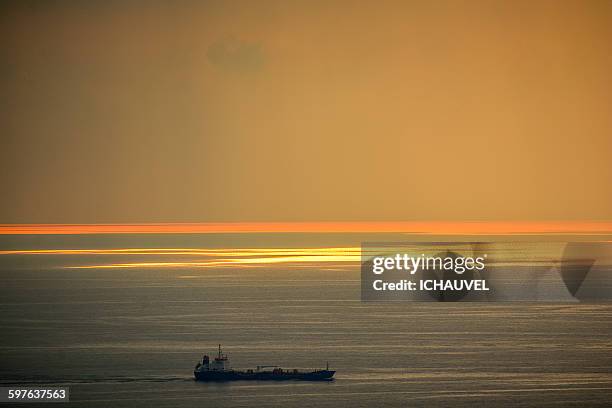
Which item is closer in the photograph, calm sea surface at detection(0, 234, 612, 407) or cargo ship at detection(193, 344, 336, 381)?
calm sea surface at detection(0, 234, 612, 407)

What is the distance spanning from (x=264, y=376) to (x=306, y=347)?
1285cm

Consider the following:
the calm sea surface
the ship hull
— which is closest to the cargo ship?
the ship hull

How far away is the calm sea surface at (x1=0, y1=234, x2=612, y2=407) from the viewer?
59281mm

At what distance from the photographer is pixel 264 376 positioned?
64062 millimetres

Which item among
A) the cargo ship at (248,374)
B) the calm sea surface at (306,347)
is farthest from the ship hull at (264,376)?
the calm sea surface at (306,347)

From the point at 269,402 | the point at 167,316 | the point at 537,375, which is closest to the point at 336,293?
the point at 167,316

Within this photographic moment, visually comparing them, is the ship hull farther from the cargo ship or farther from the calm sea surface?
the calm sea surface

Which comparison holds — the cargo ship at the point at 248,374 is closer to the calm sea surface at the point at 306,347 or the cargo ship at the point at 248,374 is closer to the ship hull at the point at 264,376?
the ship hull at the point at 264,376

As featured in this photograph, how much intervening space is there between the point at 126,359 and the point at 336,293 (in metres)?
58.9

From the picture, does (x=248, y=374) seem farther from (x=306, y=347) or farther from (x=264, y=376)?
(x=306, y=347)

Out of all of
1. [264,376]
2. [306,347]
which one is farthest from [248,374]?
[306,347]

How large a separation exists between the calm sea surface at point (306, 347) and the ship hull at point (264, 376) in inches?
35.9

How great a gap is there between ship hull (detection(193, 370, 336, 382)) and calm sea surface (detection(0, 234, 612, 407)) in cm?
91

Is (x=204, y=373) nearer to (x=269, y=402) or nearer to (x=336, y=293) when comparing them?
(x=269, y=402)
